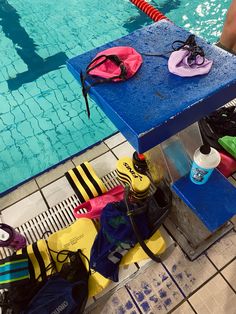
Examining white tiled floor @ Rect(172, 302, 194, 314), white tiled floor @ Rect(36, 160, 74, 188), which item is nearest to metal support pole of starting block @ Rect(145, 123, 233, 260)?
white tiled floor @ Rect(172, 302, 194, 314)

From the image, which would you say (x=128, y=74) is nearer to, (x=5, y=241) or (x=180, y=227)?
(x=180, y=227)

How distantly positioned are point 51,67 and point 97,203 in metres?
2.67

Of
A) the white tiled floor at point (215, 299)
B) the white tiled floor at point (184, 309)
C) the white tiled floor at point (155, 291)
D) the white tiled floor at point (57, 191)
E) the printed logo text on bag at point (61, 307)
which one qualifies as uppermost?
the white tiled floor at point (57, 191)

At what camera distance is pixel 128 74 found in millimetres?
1303

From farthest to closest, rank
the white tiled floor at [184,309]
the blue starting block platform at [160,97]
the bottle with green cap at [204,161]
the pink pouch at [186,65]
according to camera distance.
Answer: the white tiled floor at [184,309]
the bottle with green cap at [204,161]
the pink pouch at [186,65]
the blue starting block platform at [160,97]

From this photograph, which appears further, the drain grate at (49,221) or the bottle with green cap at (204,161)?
the drain grate at (49,221)

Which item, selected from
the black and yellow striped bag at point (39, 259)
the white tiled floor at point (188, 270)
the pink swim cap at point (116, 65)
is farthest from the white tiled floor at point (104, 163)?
the pink swim cap at point (116, 65)

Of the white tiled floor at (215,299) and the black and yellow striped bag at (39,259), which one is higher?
the black and yellow striped bag at (39,259)

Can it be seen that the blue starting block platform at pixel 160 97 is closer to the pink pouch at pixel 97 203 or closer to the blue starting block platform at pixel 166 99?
the blue starting block platform at pixel 166 99

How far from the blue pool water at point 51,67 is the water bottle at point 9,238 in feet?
2.51

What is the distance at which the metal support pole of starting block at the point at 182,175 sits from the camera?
1.61 metres

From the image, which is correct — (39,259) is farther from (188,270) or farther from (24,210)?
(188,270)

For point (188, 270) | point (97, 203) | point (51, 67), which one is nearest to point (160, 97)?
point (97, 203)

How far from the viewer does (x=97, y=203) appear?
1959mm
